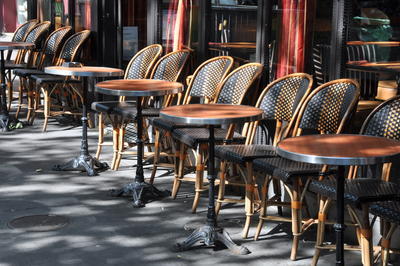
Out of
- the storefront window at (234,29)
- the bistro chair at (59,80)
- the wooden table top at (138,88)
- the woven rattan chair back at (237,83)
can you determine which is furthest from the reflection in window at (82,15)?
the woven rattan chair back at (237,83)

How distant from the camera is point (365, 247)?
14.5 feet

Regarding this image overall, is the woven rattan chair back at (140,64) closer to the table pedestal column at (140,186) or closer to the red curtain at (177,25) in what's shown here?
the red curtain at (177,25)

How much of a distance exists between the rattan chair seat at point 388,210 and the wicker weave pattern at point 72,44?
653 centimetres

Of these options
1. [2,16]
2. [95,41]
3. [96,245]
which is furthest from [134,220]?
[2,16]

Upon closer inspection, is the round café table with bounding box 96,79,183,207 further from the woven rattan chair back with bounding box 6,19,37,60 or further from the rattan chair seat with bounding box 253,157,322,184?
the woven rattan chair back with bounding box 6,19,37,60

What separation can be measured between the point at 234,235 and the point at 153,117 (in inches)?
80.4

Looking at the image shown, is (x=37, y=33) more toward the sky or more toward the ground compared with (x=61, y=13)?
more toward the ground

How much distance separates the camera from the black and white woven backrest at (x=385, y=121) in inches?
194

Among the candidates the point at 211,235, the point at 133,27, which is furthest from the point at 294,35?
the point at 133,27

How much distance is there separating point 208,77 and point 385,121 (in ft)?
8.40

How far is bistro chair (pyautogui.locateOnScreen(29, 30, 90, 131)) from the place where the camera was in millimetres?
9500

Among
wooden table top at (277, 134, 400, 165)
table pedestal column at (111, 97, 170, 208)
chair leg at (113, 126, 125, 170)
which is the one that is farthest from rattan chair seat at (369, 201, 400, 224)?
chair leg at (113, 126, 125, 170)

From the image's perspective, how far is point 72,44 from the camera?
10078mm

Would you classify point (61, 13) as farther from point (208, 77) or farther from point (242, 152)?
point (242, 152)
